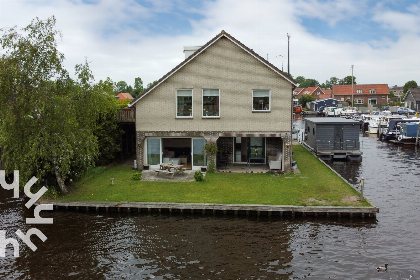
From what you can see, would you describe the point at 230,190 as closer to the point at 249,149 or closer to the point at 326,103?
the point at 249,149

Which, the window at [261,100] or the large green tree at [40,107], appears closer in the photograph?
the large green tree at [40,107]

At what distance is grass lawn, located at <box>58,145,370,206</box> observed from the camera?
774 inches

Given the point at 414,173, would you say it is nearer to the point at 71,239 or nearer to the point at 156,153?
the point at 156,153

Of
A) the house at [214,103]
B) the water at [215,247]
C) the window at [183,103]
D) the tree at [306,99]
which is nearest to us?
the water at [215,247]

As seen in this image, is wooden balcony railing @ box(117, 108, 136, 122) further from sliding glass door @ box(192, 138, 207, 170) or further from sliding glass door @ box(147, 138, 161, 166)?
sliding glass door @ box(192, 138, 207, 170)

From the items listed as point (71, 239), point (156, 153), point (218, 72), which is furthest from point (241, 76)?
point (71, 239)

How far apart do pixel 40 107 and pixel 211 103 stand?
11.0m

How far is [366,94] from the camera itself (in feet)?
366

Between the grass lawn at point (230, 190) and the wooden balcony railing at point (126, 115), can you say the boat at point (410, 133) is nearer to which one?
the grass lawn at point (230, 190)

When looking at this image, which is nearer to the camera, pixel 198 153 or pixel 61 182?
pixel 61 182

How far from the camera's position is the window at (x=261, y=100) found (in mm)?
25875

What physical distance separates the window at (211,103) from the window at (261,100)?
94.7 inches

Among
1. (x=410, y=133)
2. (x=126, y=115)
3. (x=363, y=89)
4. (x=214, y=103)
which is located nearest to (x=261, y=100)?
(x=214, y=103)

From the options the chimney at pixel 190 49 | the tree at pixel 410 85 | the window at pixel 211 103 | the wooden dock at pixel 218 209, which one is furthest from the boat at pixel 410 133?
the tree at pixel 410 85
